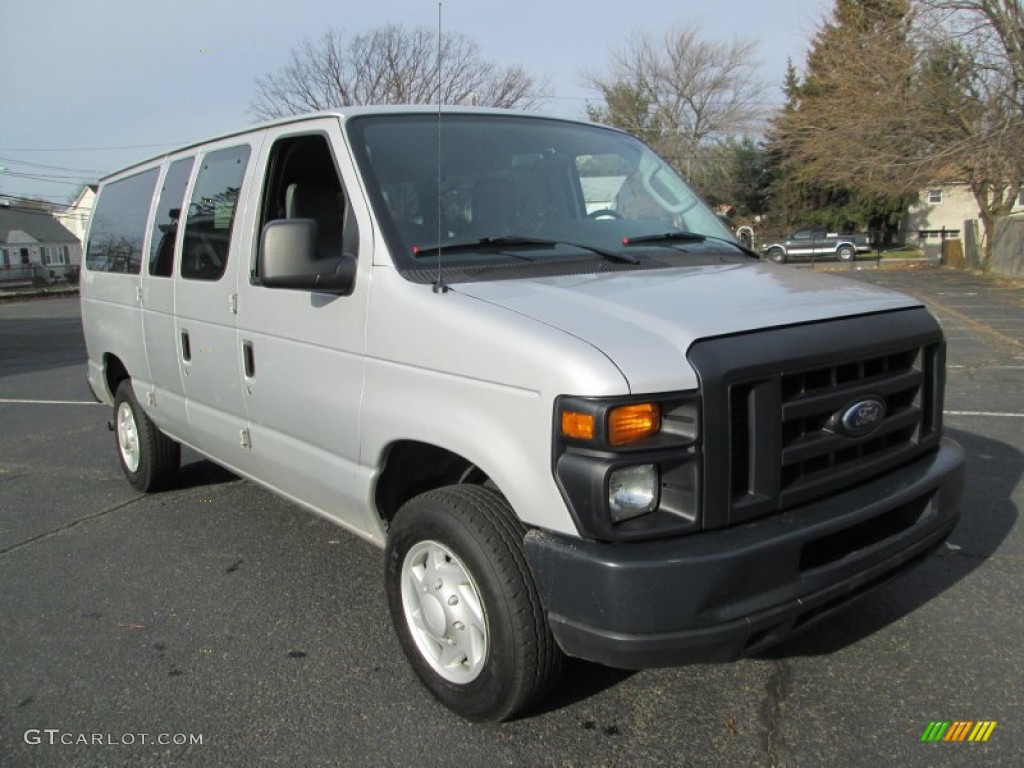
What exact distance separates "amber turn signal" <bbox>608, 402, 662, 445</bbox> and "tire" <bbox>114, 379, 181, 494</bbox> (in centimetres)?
384

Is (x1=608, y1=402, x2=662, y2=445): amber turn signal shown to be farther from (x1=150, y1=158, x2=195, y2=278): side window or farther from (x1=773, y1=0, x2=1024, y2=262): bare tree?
(x1=773, y1=0, x2=1024, y2=262): bare tree

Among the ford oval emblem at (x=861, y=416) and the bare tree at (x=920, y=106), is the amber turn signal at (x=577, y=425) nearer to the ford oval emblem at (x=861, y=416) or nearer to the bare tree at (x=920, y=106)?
the ford oval emblem at (x=861, y=416)

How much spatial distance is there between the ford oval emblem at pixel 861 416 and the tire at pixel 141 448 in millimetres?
4157

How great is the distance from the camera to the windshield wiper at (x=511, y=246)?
3059 mm

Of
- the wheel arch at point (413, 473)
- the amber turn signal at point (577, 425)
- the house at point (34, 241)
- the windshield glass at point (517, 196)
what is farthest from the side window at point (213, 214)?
the house at point (34, 241)

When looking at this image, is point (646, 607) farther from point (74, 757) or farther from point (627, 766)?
point (74, 757)

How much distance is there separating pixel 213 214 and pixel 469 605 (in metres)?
2.49

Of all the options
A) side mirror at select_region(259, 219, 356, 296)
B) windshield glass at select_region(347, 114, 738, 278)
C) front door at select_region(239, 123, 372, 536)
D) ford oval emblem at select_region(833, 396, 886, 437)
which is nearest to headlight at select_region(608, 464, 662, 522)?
ford oval emblem at select_region(833, 396, 886, 437)

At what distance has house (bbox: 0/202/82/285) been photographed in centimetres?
7256

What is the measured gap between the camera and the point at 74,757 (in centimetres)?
271

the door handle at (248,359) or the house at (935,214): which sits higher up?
the house at (935,214)

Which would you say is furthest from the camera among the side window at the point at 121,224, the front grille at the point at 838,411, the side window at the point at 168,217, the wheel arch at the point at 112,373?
the wheel arch at the point at 112,373

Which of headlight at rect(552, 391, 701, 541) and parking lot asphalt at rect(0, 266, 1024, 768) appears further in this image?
parking lot asphalt at rect(0, 266, 1024, 768)

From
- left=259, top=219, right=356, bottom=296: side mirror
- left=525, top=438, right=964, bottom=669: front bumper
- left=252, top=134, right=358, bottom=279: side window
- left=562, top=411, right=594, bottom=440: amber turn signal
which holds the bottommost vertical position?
left=525, top=438, right=964, bottom=669: front bumper
